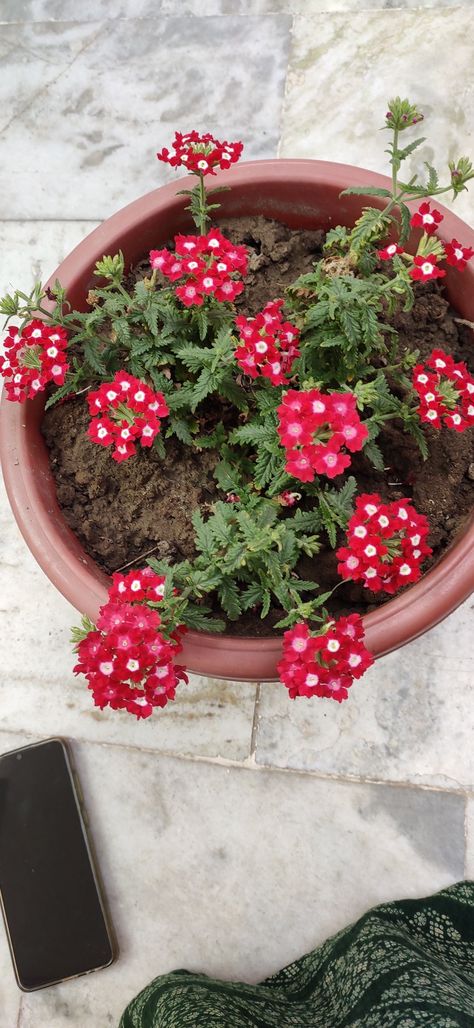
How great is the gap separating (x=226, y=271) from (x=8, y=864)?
1609mm

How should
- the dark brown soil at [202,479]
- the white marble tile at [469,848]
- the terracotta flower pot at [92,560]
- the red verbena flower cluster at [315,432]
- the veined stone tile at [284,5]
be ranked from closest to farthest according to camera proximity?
the red verbena flower cluster at [315,432], the terracotta flower pot at [92,560], the dark brown soil at [202,479], the white marble tile at [469,848], the veined stone tile at [284,5]

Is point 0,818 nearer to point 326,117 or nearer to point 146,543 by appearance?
point 146,543

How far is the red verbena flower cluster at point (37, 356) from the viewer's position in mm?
1374

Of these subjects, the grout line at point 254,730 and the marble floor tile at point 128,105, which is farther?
the marble floor tile at point 128,105

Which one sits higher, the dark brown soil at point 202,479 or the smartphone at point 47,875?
the dark brown soil at point 202,479

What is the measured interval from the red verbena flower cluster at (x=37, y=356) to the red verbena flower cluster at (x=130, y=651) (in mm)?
395

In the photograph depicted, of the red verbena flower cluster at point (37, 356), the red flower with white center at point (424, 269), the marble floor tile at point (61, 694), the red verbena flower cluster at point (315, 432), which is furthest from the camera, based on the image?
the marble floor tile at point (61, 694)

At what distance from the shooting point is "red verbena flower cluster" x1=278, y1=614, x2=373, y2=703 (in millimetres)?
1194

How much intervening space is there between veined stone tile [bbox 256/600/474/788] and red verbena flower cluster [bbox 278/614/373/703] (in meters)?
0.78

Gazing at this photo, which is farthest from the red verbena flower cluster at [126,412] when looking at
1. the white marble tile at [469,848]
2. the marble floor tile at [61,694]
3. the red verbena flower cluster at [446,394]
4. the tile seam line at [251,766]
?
the white marble tile at [469,848]

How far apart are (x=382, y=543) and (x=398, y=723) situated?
35.9 inches

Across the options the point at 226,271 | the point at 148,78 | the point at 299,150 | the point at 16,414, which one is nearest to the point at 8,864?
the point at 16,414

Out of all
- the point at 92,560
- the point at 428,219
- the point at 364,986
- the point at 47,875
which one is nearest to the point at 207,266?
the point at 428,219

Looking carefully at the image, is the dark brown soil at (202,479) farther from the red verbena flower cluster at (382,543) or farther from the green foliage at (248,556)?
the red verbena flower cluster at (382,543)
